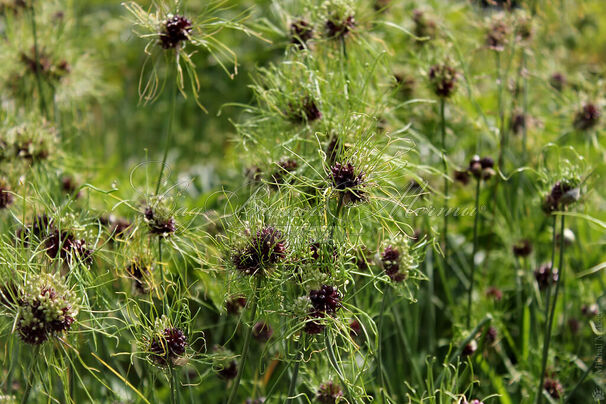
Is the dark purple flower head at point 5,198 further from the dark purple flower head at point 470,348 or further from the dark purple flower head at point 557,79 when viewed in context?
the dark purple flower head at point 557,79

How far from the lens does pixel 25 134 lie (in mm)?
1057

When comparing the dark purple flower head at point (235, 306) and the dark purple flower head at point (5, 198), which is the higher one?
the dark purple flower head at point (5, 198)

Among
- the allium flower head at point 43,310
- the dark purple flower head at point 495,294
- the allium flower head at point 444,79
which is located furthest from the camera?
the dark purple flower head at point 495,294

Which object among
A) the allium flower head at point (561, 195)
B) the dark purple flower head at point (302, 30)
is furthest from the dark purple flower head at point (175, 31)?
the allium flower head at point (561, 195)

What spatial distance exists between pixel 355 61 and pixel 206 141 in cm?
130

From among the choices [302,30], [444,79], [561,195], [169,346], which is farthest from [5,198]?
[561,195]

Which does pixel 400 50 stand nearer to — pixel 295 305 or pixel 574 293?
pixel 574 293

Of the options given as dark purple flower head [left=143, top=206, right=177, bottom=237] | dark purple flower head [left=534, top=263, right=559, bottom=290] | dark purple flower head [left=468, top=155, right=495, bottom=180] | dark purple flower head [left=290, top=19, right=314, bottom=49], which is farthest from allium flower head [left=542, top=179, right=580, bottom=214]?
dark purple flower head [left=143, top=206, right=177, bottom=237]

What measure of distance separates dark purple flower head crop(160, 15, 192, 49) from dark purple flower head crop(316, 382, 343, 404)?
518 mm

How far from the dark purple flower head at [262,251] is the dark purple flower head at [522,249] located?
0.61 metres

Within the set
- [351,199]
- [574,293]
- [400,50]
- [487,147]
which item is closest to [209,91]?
[400,50]

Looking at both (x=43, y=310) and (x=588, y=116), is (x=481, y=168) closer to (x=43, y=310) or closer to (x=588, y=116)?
(x=588, y=116)

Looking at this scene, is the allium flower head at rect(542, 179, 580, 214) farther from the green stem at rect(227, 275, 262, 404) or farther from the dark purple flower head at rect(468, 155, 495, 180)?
the green stem at rect(227, 275, 262, 404)

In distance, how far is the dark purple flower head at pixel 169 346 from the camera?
748 millimetres
